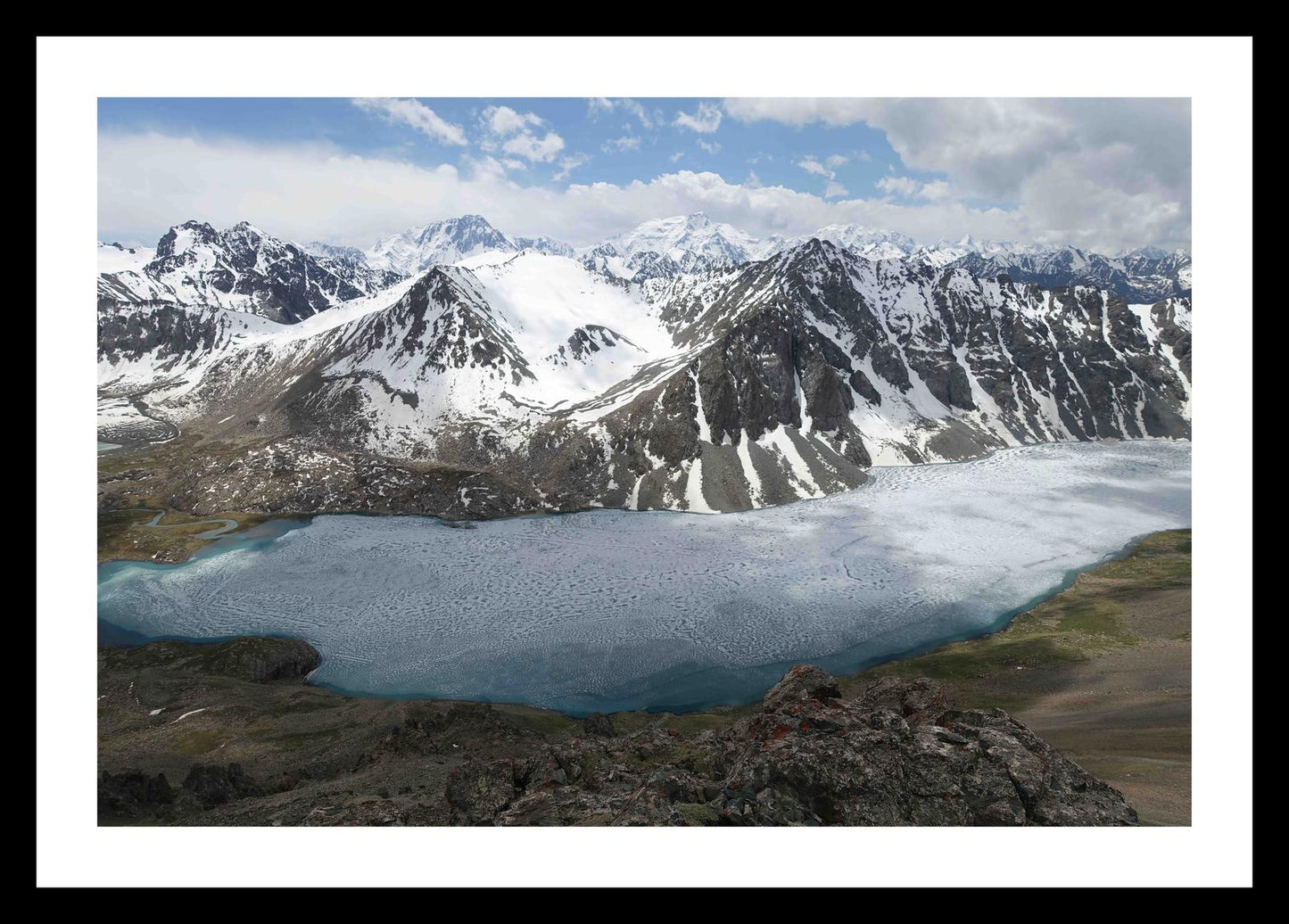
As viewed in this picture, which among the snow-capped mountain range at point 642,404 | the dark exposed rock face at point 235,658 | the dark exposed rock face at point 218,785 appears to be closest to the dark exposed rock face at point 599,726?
the dark exposed rock face at point 218,785

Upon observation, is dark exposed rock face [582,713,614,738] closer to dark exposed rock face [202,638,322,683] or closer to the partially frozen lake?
the partially frozen lake

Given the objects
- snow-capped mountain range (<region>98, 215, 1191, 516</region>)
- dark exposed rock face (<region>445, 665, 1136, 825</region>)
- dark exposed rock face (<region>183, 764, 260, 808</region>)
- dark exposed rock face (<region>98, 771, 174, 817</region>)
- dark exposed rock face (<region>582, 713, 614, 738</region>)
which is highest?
snow-capped mountain range (<region>98, 215, 1191, 516</region>)

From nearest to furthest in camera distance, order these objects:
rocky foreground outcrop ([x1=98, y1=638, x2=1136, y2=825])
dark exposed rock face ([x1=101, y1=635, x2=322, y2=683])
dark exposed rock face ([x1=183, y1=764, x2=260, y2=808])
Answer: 1. rocky foreground outcrop ([x1=98, y1=638, x2=1136, y2=825])
2. dark exposed rock face ([x1=183, y1=764, x2=260, y2=808])
3. dark exposed rock face ([x1=101, y1=635, x2=322, y2=683])

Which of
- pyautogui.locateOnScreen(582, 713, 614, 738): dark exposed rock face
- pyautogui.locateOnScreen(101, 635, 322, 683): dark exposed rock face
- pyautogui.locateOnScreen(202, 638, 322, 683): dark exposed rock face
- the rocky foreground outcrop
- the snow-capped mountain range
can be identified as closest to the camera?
the rocky foreground outcrop

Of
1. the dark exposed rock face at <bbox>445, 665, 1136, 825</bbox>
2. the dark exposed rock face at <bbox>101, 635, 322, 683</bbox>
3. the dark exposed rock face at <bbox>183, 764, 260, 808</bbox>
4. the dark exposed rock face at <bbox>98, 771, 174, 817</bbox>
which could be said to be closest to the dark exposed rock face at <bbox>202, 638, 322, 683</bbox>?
the dark exposed rock face at <bbox>101, 635, 322, 683</bbox>

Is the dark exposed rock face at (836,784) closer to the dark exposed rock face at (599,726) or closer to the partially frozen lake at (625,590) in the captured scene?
the dark exposed rock face at (599,726)

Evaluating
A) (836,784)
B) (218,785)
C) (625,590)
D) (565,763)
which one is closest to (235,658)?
(218,785)
